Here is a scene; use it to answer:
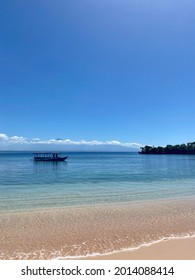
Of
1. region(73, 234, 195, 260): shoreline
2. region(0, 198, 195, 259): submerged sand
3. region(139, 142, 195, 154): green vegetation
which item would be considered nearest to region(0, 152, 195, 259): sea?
region(0, 198, 195, 259): submerged sand

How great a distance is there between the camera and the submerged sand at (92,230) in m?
7.55

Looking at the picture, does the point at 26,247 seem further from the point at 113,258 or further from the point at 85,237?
the point at 113,258

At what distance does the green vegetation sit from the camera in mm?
167125

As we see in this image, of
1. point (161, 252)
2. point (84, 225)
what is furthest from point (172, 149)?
point (161, 252)

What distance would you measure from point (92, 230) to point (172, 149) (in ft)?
577

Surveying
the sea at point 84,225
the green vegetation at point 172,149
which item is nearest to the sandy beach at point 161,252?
the sea at point 84,225

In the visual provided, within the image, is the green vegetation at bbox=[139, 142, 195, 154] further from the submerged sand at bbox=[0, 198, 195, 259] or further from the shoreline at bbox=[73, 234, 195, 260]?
the shoreline at bbox=[73, 234, 195, 260]

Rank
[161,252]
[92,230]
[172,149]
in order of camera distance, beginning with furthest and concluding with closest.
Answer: [172,149] → [92,230] → [161,252]

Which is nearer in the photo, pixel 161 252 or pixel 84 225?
pixel 161 252

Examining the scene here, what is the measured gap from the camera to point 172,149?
176 metres

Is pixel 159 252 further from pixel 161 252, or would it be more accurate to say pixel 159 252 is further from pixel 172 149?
pixel 172 149

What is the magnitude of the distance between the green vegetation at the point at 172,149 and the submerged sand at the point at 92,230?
163991 millimetres

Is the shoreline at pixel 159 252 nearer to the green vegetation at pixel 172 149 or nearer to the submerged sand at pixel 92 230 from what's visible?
the submerged sand at pixel 92 230

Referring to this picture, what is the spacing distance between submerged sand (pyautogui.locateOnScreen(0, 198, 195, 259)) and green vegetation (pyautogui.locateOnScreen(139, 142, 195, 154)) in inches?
6456
